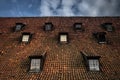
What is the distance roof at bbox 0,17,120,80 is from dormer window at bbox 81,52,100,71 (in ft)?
1.14

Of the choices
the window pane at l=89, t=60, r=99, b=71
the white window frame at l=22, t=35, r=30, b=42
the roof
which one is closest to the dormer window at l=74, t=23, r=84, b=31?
the roof

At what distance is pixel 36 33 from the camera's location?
19.3m

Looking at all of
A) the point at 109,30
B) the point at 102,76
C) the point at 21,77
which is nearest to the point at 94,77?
the point at 102,76

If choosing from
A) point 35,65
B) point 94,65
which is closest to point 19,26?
point 35,65

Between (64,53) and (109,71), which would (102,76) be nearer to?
(109,71)

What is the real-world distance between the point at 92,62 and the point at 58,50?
330cm

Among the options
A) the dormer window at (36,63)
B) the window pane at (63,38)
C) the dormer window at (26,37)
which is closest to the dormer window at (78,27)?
the window pane at (63,38)

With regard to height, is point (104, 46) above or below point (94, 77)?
above

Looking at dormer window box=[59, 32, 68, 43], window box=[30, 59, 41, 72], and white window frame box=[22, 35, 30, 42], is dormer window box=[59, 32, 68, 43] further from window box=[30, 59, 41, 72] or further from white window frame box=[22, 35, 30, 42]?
window box=[30, 59, 41, 72]

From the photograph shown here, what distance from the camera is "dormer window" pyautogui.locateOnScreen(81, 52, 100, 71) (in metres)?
14.5

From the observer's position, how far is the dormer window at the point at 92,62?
47.7 ft

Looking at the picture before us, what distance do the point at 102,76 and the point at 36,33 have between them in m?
8.66

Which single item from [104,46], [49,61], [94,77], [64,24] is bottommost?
[94,77]

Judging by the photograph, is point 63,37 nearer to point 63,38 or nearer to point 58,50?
point 63,38
